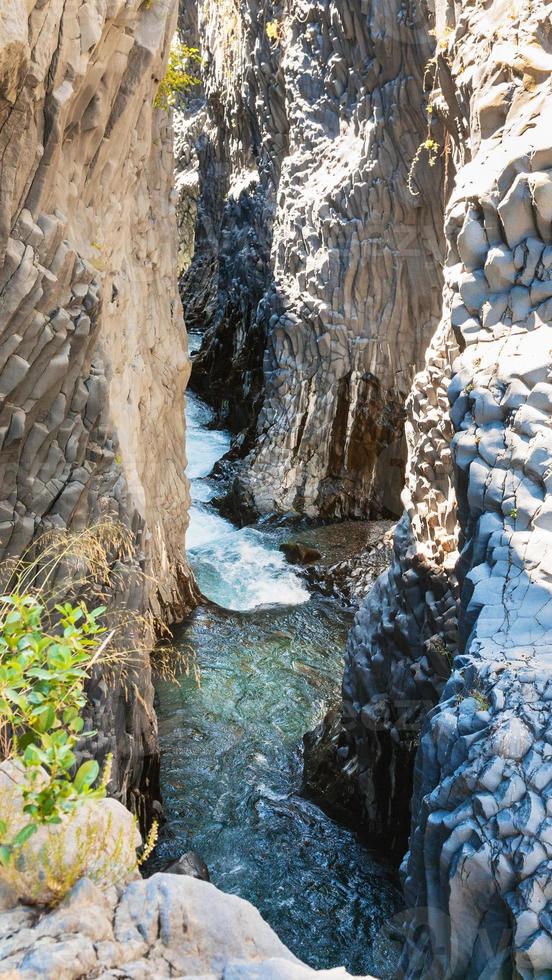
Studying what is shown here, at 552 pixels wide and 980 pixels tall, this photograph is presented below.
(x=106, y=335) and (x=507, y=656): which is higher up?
(x=106, y=335)

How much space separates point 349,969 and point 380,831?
→ 155 centimetres

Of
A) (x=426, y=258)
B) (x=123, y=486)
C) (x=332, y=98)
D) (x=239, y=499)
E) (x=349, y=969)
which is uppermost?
(x=332, y=98)

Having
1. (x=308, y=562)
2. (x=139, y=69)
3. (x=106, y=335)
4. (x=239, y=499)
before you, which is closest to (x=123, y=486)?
(x=106, y=335)

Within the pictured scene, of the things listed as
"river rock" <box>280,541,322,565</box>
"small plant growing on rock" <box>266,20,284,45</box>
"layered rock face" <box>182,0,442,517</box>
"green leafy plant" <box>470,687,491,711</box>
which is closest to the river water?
"river rock" <box>280,541,322,565</box>

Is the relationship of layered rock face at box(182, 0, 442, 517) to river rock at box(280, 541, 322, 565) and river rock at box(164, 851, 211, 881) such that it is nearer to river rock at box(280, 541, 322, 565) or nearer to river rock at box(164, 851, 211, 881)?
river rock at box(280, 541, 322, 565)

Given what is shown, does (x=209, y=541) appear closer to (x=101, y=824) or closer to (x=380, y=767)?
(x=380, y=767)

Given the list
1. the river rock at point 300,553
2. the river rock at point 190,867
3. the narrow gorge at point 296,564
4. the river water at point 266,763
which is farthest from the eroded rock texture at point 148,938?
the river rock at point 300,553

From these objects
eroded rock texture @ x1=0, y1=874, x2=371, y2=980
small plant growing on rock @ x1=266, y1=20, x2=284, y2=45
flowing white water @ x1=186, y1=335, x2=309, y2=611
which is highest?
small plant growing on rock @ x1=266, y1=20, x2=284, y2=45

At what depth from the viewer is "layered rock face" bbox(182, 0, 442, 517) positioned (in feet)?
44.3

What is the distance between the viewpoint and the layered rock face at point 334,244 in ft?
44.3

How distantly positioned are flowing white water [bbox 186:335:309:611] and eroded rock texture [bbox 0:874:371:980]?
921 cm

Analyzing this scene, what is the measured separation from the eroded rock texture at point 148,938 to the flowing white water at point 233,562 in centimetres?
921

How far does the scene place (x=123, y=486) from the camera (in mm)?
6715

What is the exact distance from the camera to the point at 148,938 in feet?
9.35
